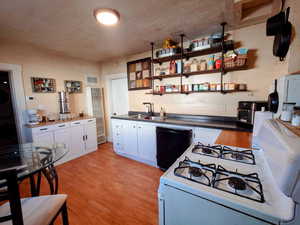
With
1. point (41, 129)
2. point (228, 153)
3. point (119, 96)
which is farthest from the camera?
point (119, 96)

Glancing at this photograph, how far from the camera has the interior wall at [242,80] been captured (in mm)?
1929

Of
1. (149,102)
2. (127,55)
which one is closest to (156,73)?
(149,102)

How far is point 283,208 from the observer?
0.57 metres

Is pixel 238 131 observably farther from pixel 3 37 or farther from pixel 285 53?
pixel 3 37

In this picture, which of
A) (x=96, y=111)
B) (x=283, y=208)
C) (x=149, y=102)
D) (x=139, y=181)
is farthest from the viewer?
(x=96, y=111)

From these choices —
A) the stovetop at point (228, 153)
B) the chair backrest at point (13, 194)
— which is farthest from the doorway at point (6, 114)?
the stovetop at point (228, 153)

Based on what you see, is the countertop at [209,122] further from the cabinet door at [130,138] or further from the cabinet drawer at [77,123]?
the cabinet drawer at [77,123]

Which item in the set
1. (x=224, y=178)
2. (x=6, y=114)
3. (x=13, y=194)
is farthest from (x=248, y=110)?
(x=6, y=114)

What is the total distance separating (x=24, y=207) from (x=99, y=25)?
220cm

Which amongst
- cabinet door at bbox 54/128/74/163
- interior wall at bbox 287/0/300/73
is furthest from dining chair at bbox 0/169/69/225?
interior wall at bbox 287/0/300/73

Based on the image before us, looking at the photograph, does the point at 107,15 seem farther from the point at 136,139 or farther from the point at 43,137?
the point at 43,137

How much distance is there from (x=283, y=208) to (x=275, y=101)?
103 centimetres

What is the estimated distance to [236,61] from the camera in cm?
196

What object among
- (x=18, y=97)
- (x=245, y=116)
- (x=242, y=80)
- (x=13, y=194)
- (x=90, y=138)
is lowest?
(x=90, y=138)
